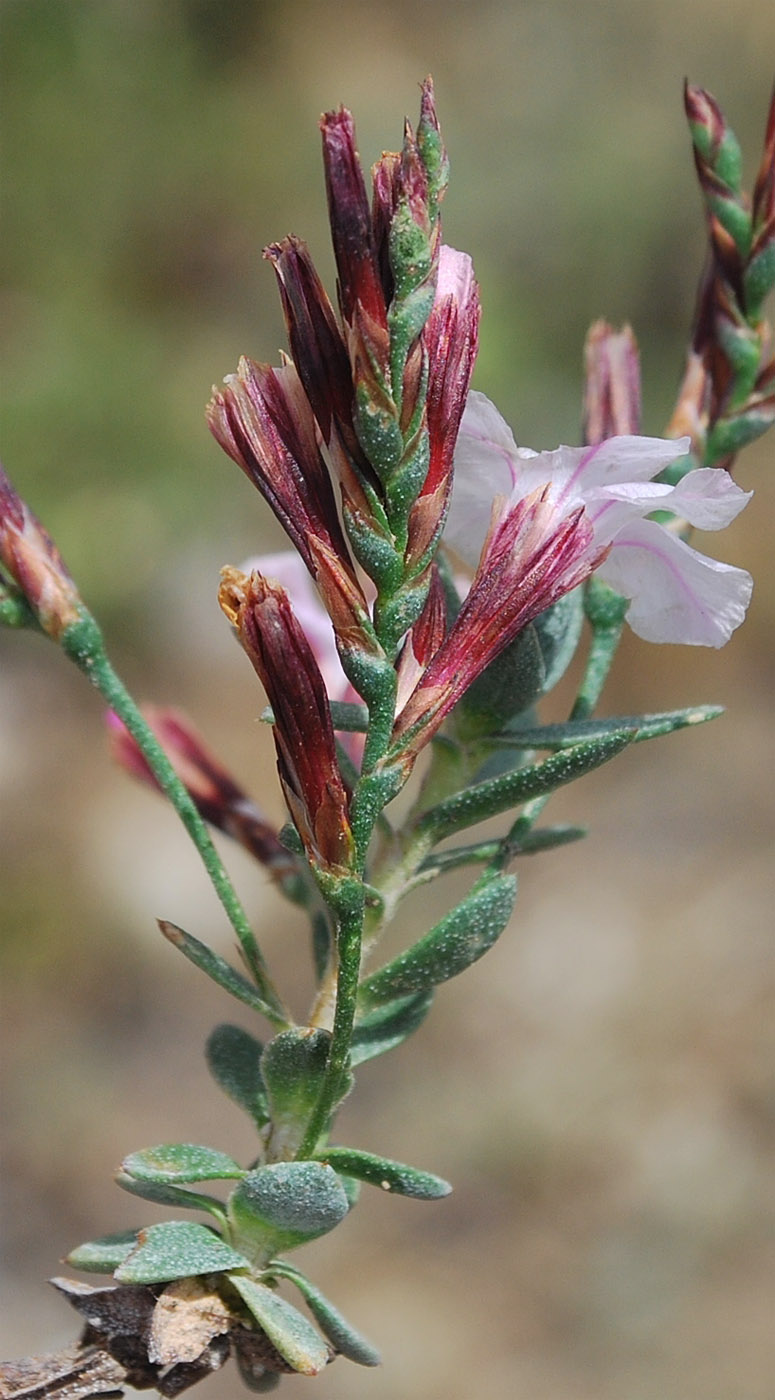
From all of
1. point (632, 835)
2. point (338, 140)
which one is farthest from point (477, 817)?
point (632, 835)

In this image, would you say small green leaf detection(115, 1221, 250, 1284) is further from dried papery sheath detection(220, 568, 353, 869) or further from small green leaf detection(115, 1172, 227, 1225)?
dried papery sheath detection(220, 568, 353, 869)

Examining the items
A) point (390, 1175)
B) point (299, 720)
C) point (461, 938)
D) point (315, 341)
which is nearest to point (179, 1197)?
point (390, 1175)

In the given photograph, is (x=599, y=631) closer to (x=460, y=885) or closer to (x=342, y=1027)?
(x=342, y=1027)

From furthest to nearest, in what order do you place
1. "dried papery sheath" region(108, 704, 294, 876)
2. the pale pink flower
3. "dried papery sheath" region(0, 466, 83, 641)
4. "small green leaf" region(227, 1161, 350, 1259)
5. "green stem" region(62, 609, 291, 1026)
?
the pale pink flower
"dried papery sheath" region(108, 704, 294, 876)
"dried papery sheath" region(0, 466, 83, 641)
"green stem" region(62, 609, 291, 1026)
"small green leaf" region(227, 1161, 350, 1259)

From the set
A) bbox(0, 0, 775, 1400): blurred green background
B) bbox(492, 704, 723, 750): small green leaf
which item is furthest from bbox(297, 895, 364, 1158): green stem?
bbox(0, 0, 775, 1400): blurred green background

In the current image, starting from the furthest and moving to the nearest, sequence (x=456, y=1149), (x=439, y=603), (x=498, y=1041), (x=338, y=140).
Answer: (x=498, y=1041) → (x=456, y=1149) → (x=439, y=603) → (x=338, y=140)

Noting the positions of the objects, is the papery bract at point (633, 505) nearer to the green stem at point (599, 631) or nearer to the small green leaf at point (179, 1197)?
the green stem at point (599, 631)

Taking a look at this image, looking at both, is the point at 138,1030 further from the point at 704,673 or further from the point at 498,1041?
the point at 704,673
